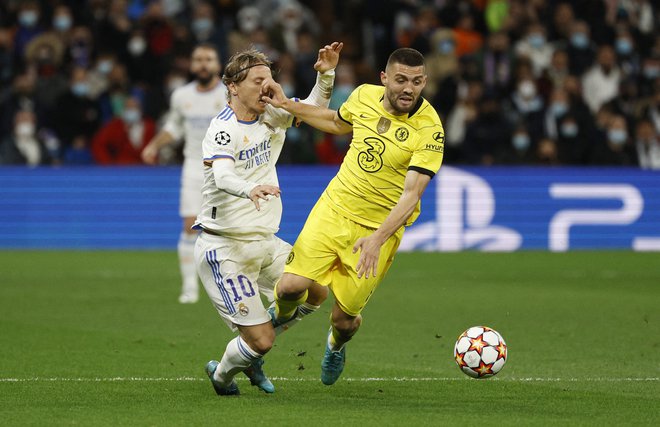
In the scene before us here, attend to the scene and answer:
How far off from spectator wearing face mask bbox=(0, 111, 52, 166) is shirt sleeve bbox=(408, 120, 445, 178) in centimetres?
1341

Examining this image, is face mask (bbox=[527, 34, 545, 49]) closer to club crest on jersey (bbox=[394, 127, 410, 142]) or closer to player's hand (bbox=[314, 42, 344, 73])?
player's hand (bbox=[314, 42, 344, 73])

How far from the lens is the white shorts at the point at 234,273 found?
322 inches

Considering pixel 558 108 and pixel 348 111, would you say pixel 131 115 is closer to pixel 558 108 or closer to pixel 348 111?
pixel 558 108

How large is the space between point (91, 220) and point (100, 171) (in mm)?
787

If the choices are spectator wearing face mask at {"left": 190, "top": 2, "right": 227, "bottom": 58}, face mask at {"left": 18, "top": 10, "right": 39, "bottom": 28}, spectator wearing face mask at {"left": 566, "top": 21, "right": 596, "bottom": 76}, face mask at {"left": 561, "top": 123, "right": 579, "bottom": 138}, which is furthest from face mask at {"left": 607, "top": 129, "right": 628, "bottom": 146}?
face mask at {"left": 18, "top": 10, "right": 39, "bottom": 28}

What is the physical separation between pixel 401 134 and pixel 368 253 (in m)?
1.00

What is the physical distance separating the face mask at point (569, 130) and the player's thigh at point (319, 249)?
1321 cm

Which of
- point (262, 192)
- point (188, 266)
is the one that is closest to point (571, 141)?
point (188, 266)

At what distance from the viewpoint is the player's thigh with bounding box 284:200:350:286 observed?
850cm

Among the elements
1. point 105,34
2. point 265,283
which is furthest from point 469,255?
point 265,283

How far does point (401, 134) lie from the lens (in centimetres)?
845

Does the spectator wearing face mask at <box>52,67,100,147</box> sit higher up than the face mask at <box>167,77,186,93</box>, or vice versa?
the face mask at <box>167,77,186,93</box>

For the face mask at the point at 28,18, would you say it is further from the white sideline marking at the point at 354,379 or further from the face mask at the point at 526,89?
the white sideline marking at the point at 354,379

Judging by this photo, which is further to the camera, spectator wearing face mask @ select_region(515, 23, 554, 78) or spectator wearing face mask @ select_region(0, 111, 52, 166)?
spectator wearing face mask @ select_region(515, 23, 554, 78)
